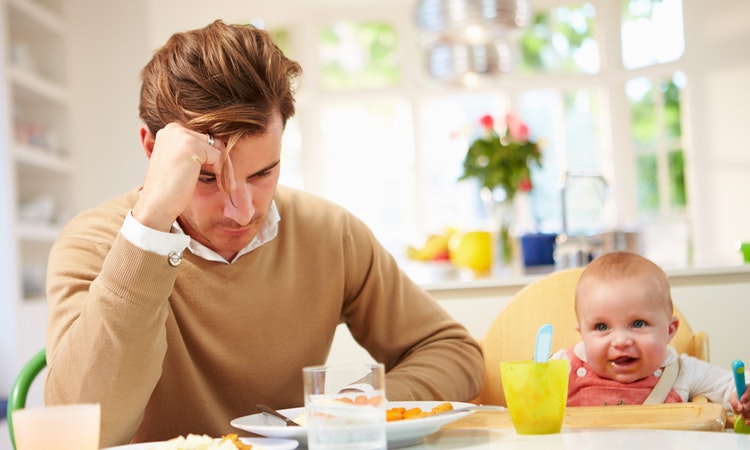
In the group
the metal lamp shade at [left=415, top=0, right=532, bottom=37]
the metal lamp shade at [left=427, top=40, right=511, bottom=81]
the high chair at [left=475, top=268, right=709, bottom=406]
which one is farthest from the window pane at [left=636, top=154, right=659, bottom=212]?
the high chair at [left=475, top=268, right=709, bottom=406]

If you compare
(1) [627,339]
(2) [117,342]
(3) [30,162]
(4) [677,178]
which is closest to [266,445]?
(2) [117,342]

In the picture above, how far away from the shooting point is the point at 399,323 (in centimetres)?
160

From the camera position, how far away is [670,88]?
7.02 metres

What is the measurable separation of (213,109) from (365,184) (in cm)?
633

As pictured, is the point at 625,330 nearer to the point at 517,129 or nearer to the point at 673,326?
the point at 673,326

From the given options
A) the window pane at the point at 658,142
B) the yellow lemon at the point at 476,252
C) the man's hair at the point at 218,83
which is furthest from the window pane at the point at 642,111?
the man's hair at the point at 218,83

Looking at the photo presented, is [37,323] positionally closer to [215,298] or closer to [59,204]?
[59,204]

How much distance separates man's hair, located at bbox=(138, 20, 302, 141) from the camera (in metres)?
1.34

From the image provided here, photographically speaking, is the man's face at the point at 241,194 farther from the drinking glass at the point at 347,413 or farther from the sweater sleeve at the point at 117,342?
the drinking glass at the point at 347,413

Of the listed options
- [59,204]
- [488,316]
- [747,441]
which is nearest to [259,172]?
[747,441]

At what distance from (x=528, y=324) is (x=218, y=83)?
2.53 feet

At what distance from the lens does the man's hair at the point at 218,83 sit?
4.39ft

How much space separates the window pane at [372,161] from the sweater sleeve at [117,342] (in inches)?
252

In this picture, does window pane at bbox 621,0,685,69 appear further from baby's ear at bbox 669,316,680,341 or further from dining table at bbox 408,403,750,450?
dining table at bbox 408,403,750,450
